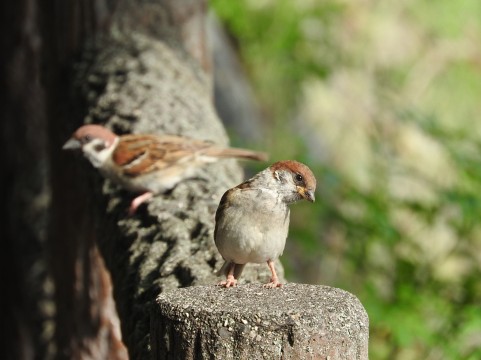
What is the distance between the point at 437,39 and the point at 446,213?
459cm

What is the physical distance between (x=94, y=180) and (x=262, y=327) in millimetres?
2677

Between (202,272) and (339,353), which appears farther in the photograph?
(202,272)

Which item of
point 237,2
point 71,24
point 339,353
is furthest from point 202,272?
point 237,2

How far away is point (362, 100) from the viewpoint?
31.6 ft

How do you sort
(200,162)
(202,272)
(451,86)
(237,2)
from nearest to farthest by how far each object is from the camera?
(202,272) → (200,162) → (237,2) → (451,86)

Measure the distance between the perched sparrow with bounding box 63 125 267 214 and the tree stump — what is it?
6.52 feet

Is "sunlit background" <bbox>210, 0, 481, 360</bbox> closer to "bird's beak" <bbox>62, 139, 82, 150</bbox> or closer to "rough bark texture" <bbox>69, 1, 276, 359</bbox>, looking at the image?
"rough bark texture" <bbox>69, 1, 276, 359</bbox>

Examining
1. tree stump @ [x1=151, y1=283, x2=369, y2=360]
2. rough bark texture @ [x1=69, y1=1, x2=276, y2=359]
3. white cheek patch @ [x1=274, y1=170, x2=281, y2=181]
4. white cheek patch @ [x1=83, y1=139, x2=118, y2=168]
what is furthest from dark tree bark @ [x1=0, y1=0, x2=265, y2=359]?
tree stump @ [x1=151, y1=283, x2=369, y2=360]

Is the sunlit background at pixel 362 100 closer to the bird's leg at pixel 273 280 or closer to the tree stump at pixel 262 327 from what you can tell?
the bird's leg at pixel 273 280

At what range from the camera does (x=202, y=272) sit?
2.96 meters

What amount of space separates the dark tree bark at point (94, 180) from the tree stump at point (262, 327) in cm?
68

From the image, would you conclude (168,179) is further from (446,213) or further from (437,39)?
(437,39)

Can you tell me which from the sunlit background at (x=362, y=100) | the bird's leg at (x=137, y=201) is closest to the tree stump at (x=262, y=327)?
the bird's leg at (x=137, y=201)

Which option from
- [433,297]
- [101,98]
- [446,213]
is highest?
[101,98]
